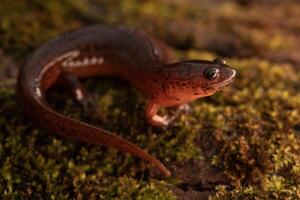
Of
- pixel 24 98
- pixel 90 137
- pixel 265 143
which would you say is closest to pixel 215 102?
pixel 265 143

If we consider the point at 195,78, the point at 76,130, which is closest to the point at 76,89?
the point at 76,130

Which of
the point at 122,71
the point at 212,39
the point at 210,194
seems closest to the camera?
the point at 210,194

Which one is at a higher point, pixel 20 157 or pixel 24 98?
pixel 24 98

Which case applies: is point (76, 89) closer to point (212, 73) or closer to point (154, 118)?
point (154, 118)

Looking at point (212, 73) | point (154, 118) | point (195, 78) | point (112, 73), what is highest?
point (212, 73)

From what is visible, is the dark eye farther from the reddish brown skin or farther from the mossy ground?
the mossy ground

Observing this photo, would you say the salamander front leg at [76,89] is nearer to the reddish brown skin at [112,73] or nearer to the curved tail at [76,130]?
the reddish brown skin at [112,73]

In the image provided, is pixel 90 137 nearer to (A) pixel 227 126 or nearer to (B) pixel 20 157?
(B) pixel 20 157
